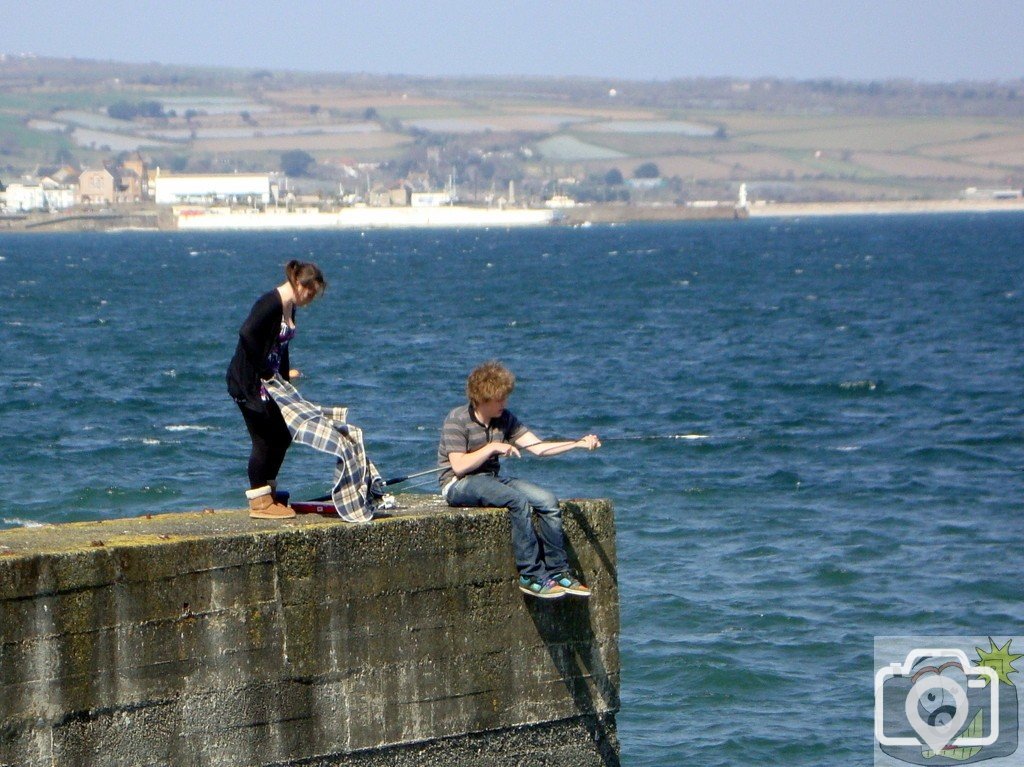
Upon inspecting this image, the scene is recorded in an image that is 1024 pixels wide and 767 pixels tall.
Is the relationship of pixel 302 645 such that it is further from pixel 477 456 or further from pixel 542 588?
pixel 477 456

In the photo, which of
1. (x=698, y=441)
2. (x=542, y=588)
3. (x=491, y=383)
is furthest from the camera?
(x=698, y=441)

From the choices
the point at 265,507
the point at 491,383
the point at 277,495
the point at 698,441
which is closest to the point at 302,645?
the point at 265,507

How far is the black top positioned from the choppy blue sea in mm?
3933

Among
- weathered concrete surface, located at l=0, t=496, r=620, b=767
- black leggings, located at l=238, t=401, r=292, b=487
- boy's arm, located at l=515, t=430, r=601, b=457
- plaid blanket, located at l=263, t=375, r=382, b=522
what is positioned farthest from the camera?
black leggings, located at l=238, t=401, r=292, b=487

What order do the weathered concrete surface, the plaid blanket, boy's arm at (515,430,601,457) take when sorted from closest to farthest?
the weathered concrete surface
the plaid blanket
boy's arm at (515,430,601,457)

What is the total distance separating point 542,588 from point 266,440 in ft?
5.01

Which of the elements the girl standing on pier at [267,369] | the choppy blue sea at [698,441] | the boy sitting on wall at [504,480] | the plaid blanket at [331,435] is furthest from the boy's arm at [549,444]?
the choppy blue sea at [698,441]

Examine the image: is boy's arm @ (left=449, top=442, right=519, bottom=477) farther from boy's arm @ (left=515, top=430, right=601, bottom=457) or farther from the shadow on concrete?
the shadow on concrete

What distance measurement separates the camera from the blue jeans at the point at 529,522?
22.7ft

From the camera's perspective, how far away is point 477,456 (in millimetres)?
7180

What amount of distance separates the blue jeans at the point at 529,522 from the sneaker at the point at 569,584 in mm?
29

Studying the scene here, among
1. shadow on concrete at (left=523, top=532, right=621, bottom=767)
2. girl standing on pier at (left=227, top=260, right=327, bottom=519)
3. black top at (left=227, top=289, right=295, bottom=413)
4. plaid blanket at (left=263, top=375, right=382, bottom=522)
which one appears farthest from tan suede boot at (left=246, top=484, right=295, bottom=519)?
shadow on concrete at (left=523, top=532, right=621, bottom=767)

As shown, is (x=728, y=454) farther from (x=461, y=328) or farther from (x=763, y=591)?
(x=461, y=328)

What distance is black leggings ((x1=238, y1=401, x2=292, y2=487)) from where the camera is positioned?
7309 millimetres
